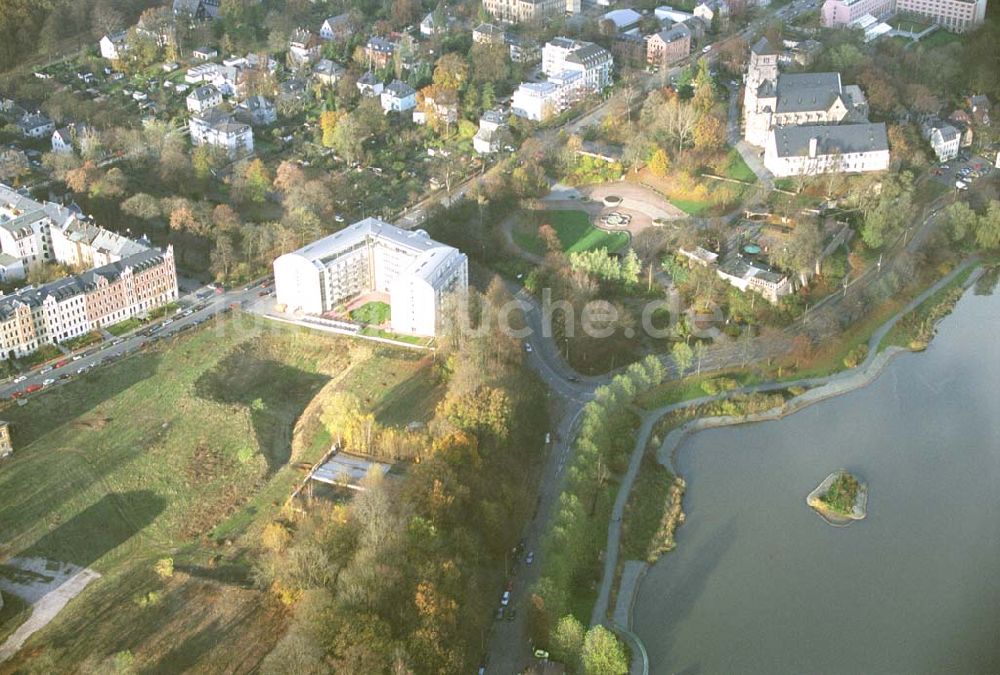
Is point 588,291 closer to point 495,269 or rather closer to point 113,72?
point 495,269

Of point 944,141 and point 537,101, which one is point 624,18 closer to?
point 537,101

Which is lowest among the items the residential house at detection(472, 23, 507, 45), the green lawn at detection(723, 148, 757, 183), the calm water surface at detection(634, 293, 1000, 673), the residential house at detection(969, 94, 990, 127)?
the calm water surface at detection(634, 293, 1000, 673)

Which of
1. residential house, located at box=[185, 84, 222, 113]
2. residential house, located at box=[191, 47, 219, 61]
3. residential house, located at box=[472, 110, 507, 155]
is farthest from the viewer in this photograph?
residential house, located at box=[191, 47, 219, 61]

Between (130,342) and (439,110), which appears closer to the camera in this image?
(130,342)

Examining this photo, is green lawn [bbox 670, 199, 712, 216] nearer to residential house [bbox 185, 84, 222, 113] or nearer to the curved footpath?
the curved footpath

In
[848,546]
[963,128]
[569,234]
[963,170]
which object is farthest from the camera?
[963,128]

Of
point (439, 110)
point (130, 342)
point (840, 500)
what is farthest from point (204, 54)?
point (840, 500)

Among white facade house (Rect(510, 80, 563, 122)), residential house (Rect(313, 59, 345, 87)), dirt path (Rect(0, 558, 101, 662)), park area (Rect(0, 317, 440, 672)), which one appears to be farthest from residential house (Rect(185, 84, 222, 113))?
dirt path (Rect(0, 558, 101, 662))

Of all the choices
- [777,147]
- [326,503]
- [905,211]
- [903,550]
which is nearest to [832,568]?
[903,550]
